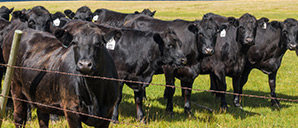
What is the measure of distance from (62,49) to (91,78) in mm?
1151

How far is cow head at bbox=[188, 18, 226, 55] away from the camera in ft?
26.7

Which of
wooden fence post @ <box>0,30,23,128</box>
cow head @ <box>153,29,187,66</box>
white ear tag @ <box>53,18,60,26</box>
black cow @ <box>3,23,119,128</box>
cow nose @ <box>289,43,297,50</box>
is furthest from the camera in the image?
cow nose @ <box>289,43,297,50</box>

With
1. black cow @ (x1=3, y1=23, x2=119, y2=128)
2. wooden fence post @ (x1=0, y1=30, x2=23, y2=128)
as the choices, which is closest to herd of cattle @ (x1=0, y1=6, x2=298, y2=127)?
black cow @ (x1=3, y1=23, x2=119, y2=128)

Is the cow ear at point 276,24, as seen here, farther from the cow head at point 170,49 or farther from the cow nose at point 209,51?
the cow head at point 170,49

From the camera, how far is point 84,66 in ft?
13.5

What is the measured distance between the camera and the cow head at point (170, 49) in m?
7.26

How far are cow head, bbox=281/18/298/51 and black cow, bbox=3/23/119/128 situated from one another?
629cm

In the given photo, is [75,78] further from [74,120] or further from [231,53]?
[231,53]

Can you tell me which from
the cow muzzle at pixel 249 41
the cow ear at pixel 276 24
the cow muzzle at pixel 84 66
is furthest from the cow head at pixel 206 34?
the cow muzzle at pixel 84 66

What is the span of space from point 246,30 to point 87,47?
19.0 feet

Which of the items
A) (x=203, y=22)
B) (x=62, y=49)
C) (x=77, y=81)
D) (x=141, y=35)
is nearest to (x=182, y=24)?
(x=203, y=22)

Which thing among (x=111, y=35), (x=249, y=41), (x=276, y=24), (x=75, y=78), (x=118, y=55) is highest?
(x=111, y=35)

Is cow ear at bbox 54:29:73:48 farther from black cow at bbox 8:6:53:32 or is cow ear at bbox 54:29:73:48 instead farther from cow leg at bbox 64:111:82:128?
black cow at bbox 8:6:53:32

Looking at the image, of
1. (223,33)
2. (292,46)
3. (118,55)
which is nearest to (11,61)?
(118,55)
